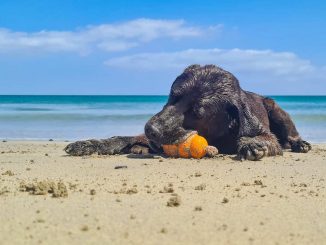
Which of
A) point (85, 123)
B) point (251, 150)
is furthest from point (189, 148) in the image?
point (85, 123)

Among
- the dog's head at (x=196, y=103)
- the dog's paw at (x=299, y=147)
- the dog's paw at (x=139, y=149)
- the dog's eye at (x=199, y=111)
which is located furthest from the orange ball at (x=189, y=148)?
the dog's paw at (x=299, y=147)

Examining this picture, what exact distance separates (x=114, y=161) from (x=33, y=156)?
199 centimetres

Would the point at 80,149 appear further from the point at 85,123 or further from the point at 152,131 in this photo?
the point at 85,123

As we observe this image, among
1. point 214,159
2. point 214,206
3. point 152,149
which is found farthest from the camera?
point 152,149

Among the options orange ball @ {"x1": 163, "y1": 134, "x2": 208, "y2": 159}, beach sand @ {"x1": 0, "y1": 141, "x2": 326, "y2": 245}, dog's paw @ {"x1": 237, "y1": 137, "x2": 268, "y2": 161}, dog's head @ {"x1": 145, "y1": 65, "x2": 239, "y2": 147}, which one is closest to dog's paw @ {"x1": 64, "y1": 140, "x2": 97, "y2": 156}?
beach sand @ {"x1": 0, "y1": 141, "x2": 326, "y2": 245}

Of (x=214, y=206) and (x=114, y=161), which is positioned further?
(x=114, y=161)

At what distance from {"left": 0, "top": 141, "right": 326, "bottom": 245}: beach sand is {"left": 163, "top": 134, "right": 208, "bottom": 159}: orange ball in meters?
0.53

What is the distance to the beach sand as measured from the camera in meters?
4.17

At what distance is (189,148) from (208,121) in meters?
0.66

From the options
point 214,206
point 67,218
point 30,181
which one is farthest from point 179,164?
point 67,218

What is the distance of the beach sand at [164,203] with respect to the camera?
417cm

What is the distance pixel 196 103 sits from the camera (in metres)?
9.16

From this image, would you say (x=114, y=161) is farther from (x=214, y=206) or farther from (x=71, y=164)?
(x=214, y=206)

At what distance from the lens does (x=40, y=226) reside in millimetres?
4355
